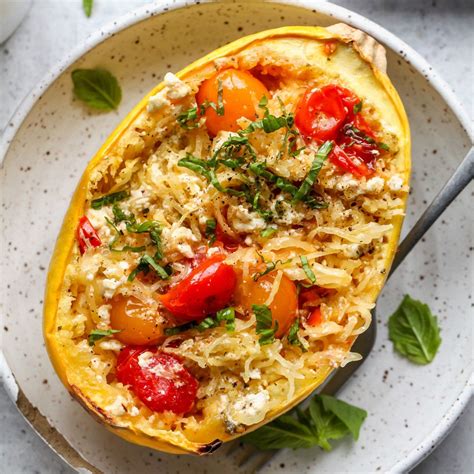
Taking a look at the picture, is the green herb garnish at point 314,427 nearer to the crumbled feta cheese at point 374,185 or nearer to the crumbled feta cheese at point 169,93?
the crumbled feta cheese at point 374,185

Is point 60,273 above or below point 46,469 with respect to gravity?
above

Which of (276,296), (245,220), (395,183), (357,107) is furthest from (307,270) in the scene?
(357,107)

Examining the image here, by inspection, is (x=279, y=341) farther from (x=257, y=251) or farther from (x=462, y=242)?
(x=462, y=242)

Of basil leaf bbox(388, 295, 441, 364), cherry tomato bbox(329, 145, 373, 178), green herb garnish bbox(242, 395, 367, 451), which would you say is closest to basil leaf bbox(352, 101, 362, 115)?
cherry tomato bbox(329, 145, 373, 178)

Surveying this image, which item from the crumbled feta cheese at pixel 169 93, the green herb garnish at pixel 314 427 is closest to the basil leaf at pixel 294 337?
the green herb garnish at pixel 314 427

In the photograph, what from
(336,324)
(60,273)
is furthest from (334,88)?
(60,273)

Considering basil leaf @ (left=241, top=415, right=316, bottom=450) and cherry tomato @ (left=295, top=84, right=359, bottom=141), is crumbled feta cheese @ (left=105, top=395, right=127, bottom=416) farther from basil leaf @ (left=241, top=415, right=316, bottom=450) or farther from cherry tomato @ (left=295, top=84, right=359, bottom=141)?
cherry tomato @ (left=295, top=84, right=359, bottom=141)
